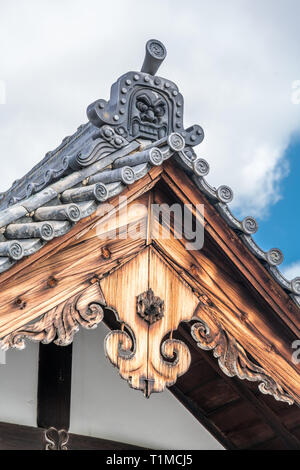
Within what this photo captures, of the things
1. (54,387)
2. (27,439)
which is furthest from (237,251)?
(27,439)

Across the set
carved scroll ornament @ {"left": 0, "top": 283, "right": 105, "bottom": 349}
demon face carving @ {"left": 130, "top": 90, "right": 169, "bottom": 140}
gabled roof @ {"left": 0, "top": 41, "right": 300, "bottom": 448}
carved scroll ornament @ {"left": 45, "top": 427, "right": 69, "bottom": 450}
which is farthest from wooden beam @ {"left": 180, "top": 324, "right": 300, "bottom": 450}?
demon face carving @ {"left": 130, "top": 90, "right": 169, "bottom": 140}

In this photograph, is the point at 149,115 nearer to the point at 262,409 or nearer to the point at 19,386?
the point at 19,386

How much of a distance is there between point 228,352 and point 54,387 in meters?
1.32

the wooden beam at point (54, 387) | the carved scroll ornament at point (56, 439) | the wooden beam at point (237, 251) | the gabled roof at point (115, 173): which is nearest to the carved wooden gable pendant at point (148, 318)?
the wooden beam at point (237, 251)

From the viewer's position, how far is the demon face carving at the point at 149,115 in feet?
20.1

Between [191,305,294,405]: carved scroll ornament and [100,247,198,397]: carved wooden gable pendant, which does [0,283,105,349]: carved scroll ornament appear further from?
[191,305,294,405]: carved scroll ornament

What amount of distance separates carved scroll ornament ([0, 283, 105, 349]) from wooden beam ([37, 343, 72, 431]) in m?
1.09

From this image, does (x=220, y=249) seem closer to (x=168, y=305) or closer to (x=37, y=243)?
(x=168, y=305)

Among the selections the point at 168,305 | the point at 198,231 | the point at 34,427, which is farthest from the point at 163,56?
the point at 34,427

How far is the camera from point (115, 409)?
6.57m

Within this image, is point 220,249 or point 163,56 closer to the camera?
point 220,249

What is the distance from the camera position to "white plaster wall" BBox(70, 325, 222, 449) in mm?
6438
